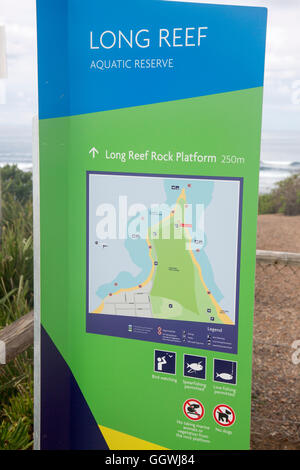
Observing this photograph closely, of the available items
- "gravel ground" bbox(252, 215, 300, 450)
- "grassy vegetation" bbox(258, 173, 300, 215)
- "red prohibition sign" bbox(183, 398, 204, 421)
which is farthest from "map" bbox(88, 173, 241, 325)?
"grassy vegetation" bbox(258, 173, 300, 215)

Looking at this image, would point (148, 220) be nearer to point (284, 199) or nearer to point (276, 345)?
point (276, 345)

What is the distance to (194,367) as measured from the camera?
229cm

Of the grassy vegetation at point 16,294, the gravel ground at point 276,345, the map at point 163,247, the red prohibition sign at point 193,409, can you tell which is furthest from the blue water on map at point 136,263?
the gravel ground at point 276,345

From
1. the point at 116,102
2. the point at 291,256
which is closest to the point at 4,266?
the point at 116,102

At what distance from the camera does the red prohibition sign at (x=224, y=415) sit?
2.26 meters

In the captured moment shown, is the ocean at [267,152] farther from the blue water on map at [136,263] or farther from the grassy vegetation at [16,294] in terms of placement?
the blue water on map at [136,263]

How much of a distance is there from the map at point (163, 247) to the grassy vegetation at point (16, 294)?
24.0 inches

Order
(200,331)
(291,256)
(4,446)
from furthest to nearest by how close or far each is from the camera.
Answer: (291,256), (4,446), (200,331)

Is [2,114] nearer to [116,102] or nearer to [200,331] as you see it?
[116,102]

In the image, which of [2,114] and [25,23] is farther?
[2,114]

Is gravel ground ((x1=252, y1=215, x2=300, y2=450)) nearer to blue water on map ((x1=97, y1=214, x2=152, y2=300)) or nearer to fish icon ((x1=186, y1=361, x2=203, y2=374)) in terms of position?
fish icon ((x1=186, y1=361, x2=203, y2=374))

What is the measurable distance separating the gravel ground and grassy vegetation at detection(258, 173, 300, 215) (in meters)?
0.14

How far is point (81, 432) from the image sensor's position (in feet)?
8.14

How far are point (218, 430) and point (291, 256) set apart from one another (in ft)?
5.22
